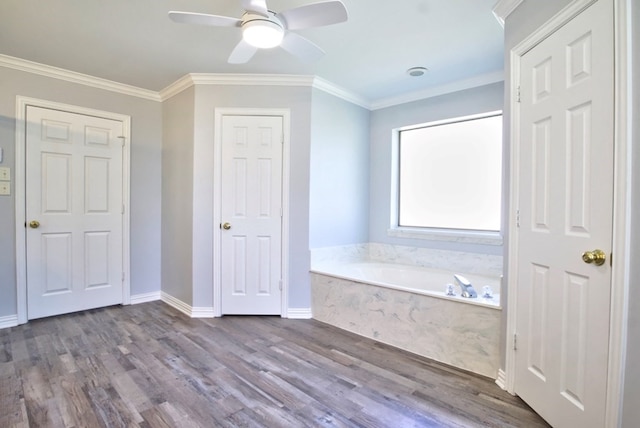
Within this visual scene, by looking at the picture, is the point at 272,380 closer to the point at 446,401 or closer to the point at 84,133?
the point at 446,401

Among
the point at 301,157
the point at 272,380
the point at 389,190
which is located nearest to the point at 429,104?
the point at 389,190

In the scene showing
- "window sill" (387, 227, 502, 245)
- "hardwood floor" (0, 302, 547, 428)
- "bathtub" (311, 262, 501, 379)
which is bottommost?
"hardwood floor" (0, 302, 547, 428)

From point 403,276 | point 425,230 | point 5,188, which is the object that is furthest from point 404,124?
point 5,188

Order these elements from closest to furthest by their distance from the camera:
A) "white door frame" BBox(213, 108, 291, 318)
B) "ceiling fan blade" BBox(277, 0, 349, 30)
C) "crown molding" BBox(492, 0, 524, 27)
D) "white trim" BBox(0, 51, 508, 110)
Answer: "ceiling fan blade" BBox(277, 0, 349, 30) < "crown molding" BBox(492, 0, 524, 27) < "white trim" BBox(0, 51, 508, 110) < "white door frame" BBox(213, 108, 291, 318)

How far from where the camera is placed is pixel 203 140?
322 centimetres

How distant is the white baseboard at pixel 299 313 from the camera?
3201mm

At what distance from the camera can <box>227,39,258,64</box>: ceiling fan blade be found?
2.01 meters

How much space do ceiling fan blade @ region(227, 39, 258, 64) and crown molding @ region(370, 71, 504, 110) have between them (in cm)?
199

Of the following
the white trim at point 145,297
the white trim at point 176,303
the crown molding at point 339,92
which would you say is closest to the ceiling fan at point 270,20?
the crown molding at point 339,92

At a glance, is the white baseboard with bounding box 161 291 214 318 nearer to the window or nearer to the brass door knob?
the window

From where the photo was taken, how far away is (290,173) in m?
3.19

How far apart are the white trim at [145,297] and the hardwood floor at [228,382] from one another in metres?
0.70

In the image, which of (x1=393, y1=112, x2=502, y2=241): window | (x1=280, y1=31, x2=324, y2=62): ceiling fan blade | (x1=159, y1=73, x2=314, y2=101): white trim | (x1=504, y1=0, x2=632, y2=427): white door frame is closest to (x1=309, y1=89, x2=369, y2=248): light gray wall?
(x1=159, y1=73, x2=314, y2=101): white trim

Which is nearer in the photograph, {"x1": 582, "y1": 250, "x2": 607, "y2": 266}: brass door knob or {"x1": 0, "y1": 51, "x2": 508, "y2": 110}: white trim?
{"x1": 582, "y1": 250, "x2": 607, "y2": 266}: brass door knob
